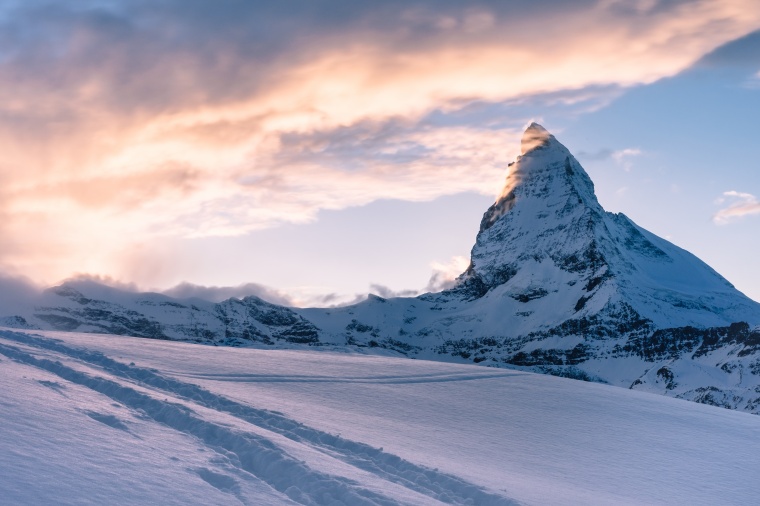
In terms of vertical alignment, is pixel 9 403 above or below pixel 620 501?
above

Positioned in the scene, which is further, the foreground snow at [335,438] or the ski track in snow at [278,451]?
the ski track in snow at [278,451]

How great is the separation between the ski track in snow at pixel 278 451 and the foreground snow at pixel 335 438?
0.15ft

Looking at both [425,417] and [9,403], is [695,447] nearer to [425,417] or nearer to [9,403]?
[425,417]

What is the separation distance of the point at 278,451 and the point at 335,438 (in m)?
2.72

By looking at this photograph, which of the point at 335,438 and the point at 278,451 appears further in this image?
the point at 335,438

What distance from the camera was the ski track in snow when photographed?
483 inches

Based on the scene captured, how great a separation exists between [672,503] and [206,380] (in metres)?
16.1

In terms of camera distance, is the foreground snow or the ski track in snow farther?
the ski track in snow

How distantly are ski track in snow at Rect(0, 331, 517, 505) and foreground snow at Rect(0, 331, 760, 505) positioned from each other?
5 centimetres

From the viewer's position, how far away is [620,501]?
1494 cm

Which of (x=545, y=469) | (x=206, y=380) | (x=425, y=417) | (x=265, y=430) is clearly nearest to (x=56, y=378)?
(x=206, y=380)

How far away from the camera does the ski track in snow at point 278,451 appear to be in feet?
40.2

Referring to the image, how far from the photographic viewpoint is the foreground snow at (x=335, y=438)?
11.4 meters

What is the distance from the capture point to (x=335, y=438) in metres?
16.6
